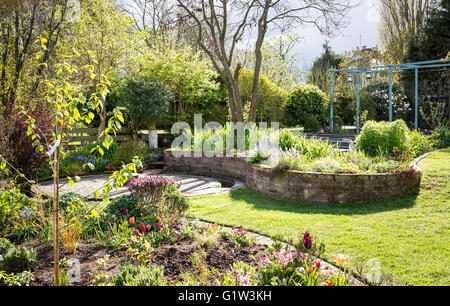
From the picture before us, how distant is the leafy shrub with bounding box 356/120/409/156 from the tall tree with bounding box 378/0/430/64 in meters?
15.4

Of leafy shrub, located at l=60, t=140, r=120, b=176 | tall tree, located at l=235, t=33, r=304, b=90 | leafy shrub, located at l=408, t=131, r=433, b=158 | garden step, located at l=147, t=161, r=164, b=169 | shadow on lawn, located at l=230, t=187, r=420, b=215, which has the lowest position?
shadow on lawn, located at l=230, t=187, r=420, b=215

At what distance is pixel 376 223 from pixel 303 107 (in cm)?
1239

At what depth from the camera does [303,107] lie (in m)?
16.4

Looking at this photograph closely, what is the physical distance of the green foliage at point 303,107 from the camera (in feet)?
53.6

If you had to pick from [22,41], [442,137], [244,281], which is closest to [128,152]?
[22,41]

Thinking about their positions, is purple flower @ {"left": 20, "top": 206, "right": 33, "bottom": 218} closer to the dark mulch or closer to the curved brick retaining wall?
the dark mulch

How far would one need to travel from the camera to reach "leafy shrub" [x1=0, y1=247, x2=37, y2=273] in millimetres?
3092

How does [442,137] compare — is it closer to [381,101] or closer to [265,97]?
[265,97]

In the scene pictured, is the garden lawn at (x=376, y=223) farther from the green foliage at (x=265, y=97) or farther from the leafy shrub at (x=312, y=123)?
the leafy shrub at (x=312, y=123)

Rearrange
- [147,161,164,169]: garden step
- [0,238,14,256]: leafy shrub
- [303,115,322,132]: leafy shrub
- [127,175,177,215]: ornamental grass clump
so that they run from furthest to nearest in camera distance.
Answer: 1. [303,115,322,132]: leafy shrub
2. [147,161,164,169]: garden step
3. [127,175,177,215]: ornamental grass clump
4. [0,238,14,256]: leafy shrub

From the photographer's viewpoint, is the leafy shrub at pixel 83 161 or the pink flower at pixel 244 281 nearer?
the pink flower at pixel 244 281

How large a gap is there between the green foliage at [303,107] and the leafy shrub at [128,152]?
8.20m

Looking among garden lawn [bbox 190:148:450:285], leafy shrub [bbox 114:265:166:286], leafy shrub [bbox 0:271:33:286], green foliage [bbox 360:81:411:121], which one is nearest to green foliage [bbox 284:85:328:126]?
green foliage [bbox 360:81:411:121]

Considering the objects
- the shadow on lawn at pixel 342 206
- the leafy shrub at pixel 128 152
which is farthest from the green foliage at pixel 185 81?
the shadow on lawn at pixel 342 206
